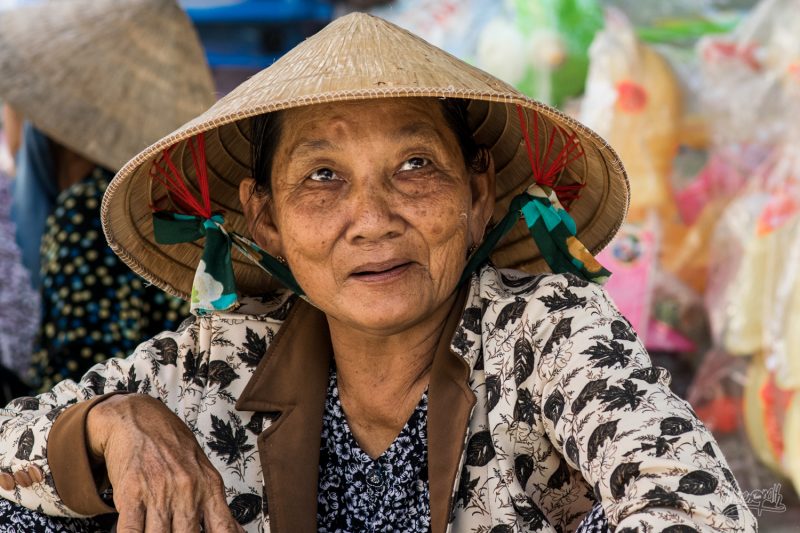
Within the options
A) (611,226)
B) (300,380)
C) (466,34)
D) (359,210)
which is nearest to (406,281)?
(359,210)

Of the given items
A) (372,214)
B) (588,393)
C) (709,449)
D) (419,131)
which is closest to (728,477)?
(709,449)

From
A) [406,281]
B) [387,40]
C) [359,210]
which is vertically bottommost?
[406,281]

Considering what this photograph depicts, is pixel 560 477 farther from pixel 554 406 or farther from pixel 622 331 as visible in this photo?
pixel 622 331

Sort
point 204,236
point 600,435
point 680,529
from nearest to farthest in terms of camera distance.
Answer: point 680,529 < point 600,435 < point 204,236

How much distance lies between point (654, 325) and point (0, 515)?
7.69 feet

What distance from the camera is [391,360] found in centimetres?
229

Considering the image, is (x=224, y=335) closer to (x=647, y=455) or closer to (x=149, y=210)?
(x=149, y=210)

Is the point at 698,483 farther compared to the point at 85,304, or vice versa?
the point at 85,304

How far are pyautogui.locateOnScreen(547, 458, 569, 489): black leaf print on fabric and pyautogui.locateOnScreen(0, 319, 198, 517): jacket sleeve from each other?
0.81 metres

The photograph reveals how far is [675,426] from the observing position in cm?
170

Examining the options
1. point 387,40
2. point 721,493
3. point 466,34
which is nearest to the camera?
point 721,493

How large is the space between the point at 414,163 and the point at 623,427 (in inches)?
27.7

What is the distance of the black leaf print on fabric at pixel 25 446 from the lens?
2113 mm

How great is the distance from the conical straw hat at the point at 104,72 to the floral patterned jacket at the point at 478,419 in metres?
1.45
